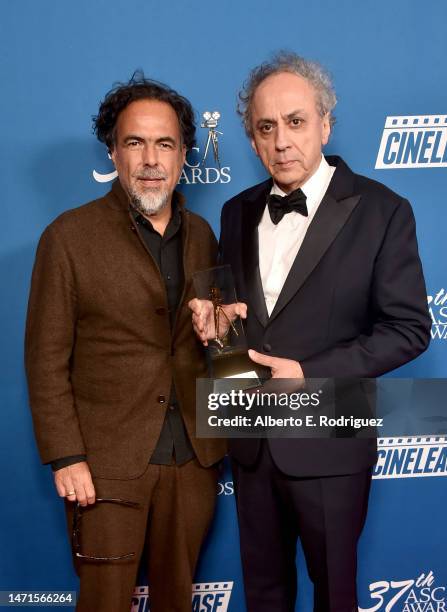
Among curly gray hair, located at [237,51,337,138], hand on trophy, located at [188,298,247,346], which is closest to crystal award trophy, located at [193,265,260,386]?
hand on trophy, located at [188,298,247,346]

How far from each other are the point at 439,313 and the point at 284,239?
33.0 inches

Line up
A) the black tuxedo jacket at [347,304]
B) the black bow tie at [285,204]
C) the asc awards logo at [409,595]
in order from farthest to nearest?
the asc awards logo at [409,595] < the black bow tie at [285,204] < the black tuxedo jacket at [347,304]

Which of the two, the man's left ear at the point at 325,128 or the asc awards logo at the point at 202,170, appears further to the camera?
the asc awards logo at the point at 202,170

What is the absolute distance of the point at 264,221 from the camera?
1.85 metres

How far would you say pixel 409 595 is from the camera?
8.04ft

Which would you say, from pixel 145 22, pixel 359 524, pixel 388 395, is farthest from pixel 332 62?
pixel 359 524

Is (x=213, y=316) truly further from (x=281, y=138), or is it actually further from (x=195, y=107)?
(x=195, y=107)

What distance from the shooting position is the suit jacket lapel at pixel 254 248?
5.67 ft

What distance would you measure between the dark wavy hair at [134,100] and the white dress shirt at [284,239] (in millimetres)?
406

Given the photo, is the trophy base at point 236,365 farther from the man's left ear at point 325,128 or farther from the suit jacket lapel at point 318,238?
the man's left ear at point 325,128

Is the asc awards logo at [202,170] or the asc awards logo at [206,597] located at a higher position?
the asc awards logo at [202,170]

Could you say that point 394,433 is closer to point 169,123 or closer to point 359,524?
point 359,524

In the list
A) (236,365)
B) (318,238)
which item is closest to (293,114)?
(318,238)

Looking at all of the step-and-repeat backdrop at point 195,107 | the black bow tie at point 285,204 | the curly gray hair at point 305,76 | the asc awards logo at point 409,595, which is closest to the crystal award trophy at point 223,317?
the black bow tie at point 285,204
